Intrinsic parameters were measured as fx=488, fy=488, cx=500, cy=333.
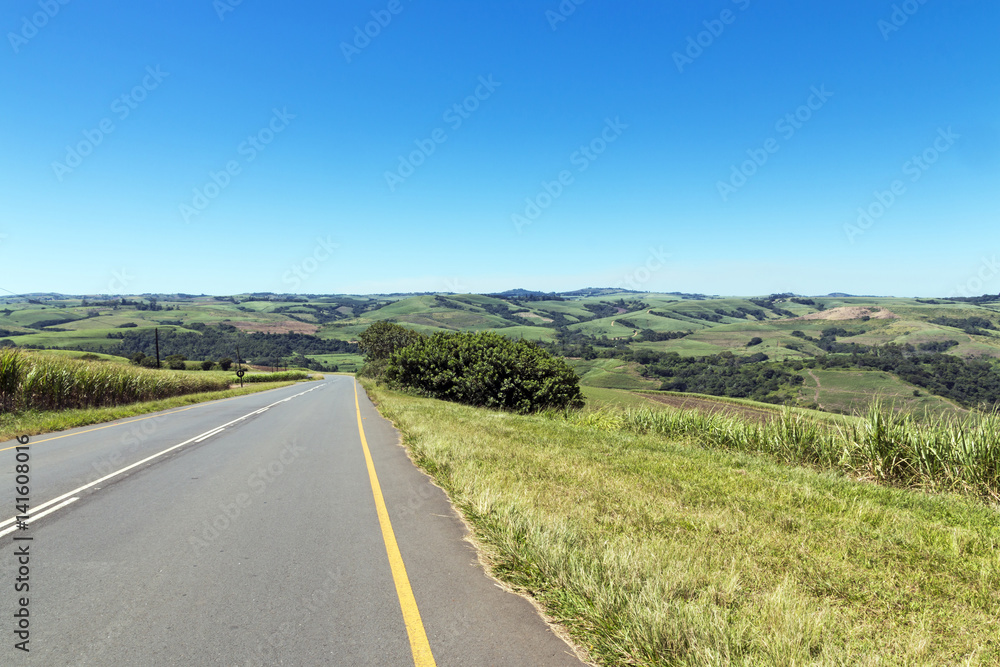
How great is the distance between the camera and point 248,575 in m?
4.68

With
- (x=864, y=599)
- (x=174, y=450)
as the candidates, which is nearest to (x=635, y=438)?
(x=864, y=599)

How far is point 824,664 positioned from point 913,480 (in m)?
7.83

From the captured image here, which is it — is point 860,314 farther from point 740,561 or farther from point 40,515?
point 40,515

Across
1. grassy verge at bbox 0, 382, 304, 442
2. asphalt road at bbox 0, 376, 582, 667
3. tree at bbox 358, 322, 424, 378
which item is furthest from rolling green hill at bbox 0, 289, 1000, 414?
grassy verge at bbox 0, 382, 304, 442

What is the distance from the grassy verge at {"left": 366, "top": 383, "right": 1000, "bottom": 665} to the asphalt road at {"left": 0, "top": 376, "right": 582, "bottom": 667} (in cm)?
48

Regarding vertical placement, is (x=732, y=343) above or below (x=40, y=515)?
below

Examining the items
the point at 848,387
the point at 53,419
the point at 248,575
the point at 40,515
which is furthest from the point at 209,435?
the point at 848,387

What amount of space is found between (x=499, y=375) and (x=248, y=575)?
2243cm

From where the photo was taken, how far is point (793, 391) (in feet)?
216

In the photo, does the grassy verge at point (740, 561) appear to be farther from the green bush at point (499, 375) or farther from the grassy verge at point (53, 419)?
the green bush at point (499, 375)

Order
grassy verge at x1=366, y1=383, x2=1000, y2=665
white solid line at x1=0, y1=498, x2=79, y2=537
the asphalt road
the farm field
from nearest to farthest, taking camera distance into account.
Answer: grassy verge at x1=366, y1=383, x2=1000, y2=665 → the asphalt road → white solid line at x1=0, y1=498, x2=79, y2=537 → the farm field

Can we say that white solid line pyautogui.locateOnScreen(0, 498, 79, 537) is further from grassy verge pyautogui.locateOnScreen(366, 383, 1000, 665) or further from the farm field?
the farm field

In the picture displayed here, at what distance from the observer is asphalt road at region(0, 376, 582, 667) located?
3496mm

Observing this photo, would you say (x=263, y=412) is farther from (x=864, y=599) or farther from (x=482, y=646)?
(x=864, y=599)
